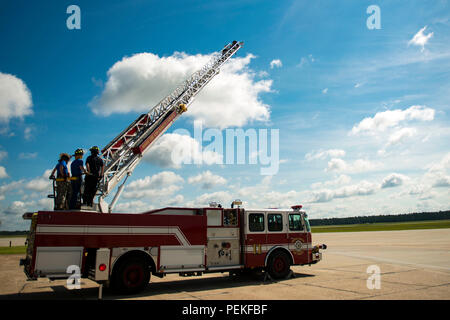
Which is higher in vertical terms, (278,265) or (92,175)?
(92,175)

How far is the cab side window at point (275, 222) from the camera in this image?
1149 centimetres

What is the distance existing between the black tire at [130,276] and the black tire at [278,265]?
444 cm

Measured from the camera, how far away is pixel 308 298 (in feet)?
26.0

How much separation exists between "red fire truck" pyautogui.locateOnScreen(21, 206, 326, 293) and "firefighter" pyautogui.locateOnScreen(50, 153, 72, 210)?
2.39ft

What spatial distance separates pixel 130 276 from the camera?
28.9 ft

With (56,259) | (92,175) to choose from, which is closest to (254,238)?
(92,175)

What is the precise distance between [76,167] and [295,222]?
803 centimetres

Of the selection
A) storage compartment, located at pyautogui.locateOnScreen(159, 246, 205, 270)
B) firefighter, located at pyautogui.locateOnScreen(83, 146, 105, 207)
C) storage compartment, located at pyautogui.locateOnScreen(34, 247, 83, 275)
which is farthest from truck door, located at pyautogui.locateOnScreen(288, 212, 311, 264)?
storage compartment, located at pyautogui.locateOnScreen(34, 247, 83, 275)

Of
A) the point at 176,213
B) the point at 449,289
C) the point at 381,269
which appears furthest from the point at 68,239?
the point at 381,269

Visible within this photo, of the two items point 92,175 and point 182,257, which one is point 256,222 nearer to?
point 182,257

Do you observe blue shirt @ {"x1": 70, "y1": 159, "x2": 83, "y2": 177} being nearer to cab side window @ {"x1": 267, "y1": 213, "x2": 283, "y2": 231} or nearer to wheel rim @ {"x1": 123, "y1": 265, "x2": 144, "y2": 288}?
wheel rim @ {"x1": 123, "y1": 265, "x2": 144, "y2": 288}

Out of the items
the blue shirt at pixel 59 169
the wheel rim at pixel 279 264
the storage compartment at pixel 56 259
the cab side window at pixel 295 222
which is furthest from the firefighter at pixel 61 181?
the cab side window at pixel 295 222
